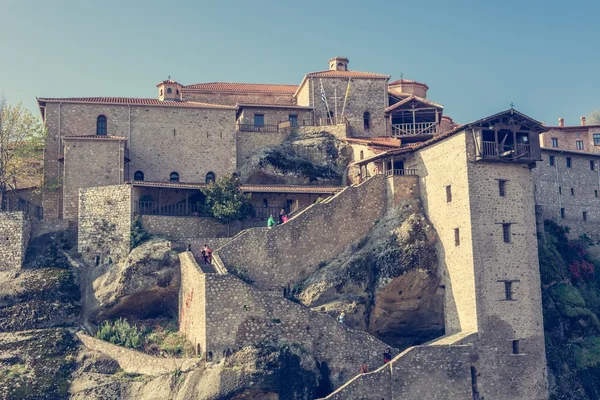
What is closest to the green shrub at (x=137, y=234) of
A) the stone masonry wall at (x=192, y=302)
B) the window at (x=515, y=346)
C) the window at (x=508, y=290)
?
the stone masonry wall at (x=192, y=302)

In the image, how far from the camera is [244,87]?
219 feet

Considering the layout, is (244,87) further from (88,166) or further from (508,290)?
(508,290)

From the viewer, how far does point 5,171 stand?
2066 inches

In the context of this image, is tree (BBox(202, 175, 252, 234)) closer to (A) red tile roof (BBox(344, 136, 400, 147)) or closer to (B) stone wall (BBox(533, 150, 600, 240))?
(A) red tile roof (BBox(344, 136, 400, 147))

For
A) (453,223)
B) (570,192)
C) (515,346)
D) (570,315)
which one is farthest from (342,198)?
(570,192)

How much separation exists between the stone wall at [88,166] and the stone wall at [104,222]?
2314 millimetres

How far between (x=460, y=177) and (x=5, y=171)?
89.3 feet

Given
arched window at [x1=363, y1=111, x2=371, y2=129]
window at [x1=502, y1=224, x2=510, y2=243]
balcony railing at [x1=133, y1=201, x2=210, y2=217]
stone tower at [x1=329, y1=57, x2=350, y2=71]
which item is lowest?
window at [x1=502, y1=224, x2=510, y2=243]

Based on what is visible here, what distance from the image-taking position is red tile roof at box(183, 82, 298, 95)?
64.6 metres

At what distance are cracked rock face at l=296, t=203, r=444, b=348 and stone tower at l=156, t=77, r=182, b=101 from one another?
22773mm

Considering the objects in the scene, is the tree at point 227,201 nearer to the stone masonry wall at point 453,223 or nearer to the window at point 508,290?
the stone masonry wall at point 453,223

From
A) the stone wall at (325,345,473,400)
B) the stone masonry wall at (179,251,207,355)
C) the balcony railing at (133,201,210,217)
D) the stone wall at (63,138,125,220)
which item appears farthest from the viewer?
the stone wall at (63,138,125,220)

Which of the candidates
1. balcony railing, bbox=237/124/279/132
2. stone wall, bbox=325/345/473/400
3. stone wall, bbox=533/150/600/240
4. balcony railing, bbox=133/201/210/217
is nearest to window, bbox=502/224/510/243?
stone wall, bbox=325/345/473/400

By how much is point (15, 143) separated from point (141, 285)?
553 inches
